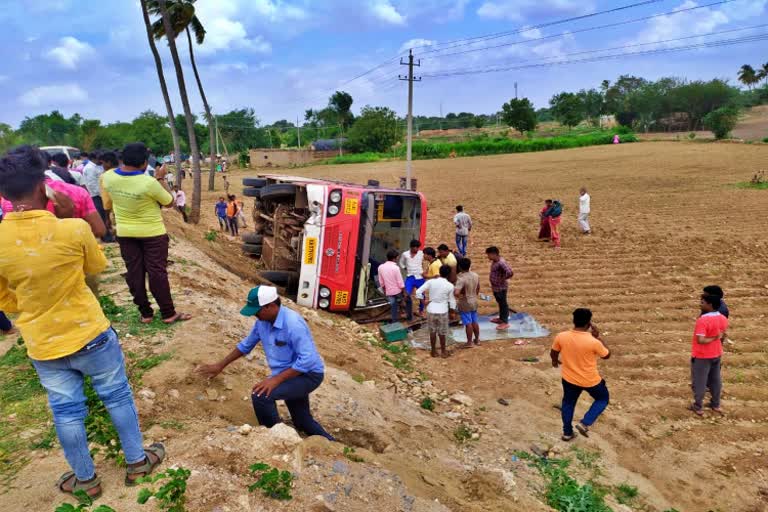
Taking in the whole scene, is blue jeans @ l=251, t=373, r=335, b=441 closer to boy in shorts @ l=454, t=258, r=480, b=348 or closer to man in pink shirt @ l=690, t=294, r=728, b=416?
boy in shorts @ l=454, t=258, r=480, b=348

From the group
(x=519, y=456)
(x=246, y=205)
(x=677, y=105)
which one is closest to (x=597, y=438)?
(x=519, y=456)

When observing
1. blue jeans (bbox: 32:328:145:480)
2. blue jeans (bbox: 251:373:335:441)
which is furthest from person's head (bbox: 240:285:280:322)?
blue jeans (bbox: 32:328:145:480)

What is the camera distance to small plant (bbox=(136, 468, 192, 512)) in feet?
8.27

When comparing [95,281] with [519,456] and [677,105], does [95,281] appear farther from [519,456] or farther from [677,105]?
[677,105]

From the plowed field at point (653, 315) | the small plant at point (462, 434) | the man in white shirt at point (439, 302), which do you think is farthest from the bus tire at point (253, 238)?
the small plant at point (462, 434)

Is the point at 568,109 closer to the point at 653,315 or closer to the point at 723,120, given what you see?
the point at 723,120

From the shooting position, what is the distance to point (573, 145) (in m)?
52.9

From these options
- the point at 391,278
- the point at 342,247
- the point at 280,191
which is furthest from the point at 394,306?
the point at 280,191

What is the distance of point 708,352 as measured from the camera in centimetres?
529

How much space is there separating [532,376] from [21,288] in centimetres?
560

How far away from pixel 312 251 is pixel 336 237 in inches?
17.6

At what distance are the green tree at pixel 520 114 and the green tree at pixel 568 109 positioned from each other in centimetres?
927

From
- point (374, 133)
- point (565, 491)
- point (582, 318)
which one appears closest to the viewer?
point (565, 491)

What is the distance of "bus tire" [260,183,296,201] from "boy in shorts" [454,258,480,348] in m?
3.39
